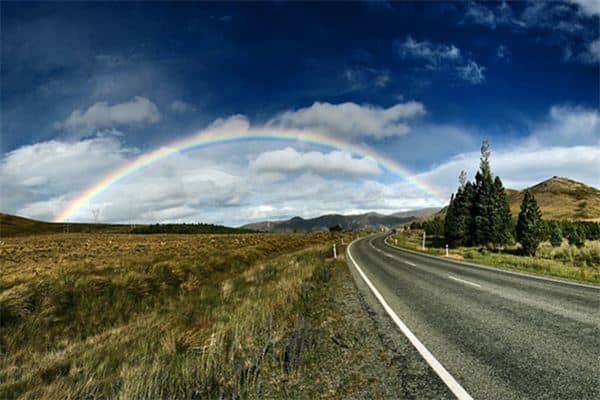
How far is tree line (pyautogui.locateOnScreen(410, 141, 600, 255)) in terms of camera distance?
4072cm

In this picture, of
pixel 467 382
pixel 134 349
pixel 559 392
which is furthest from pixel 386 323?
pixel 134 349

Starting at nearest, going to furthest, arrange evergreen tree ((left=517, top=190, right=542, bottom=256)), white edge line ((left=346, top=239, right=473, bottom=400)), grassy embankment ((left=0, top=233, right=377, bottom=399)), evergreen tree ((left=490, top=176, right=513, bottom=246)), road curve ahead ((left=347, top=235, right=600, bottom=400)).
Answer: white edge line ((left=346, top=239, right=473, bottom=400)) < road curve ahead ((left=347, top=235, right=600, bottom=400)) < grassy embankment ((left=0, top=233, right=377, bottom=399)) < evergreen tree ((left=517, top=190, right=542, bottom=256)) < evergreen tree ((left=490, top=176, right=513, bottom=246))

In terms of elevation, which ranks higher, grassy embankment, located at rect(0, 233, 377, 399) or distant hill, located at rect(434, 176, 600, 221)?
distant hill, located at rect(434, 176, 600, 221)

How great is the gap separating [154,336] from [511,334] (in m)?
7.19

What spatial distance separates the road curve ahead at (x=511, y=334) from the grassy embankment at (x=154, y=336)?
58.7 inches

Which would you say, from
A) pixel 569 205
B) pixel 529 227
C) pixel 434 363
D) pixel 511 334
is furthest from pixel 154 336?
pixel 569 205

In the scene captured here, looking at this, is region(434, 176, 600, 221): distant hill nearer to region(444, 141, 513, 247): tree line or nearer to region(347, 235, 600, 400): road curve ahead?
region(444, 141, 513, 247): tree line

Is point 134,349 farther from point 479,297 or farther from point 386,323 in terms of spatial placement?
point 479,297

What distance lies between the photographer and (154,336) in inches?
289

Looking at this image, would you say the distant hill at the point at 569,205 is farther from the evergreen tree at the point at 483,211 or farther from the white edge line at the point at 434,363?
the white edge line at the point at 434,363

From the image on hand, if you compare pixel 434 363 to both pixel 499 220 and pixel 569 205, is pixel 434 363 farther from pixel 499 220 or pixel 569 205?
pixel 569 205

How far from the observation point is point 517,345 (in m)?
5.21

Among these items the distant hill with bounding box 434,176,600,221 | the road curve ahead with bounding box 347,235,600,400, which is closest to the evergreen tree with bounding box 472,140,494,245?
the road curve ahead with bounding box 347,235,600,400

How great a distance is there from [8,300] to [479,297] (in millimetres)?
13286
